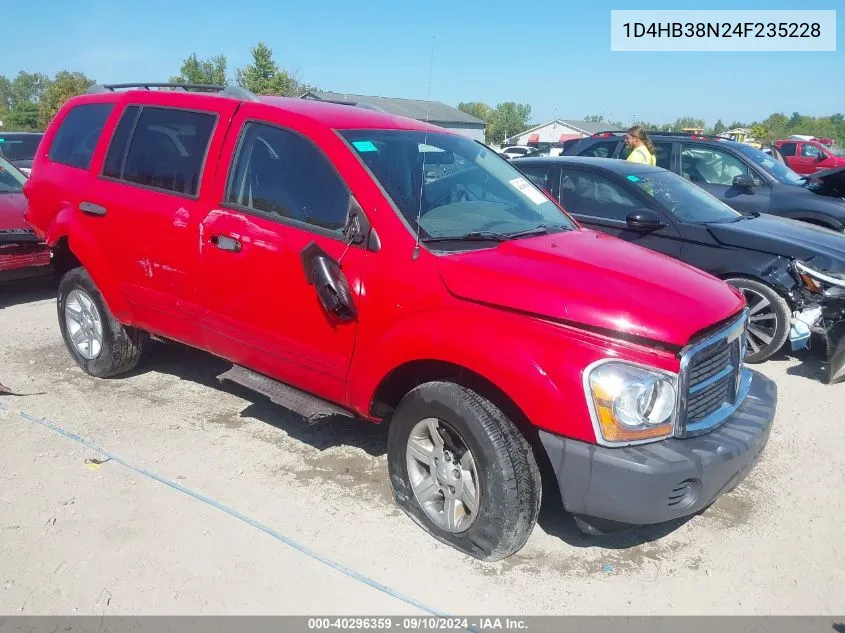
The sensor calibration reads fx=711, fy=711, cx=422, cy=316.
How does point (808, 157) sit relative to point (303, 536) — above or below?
above

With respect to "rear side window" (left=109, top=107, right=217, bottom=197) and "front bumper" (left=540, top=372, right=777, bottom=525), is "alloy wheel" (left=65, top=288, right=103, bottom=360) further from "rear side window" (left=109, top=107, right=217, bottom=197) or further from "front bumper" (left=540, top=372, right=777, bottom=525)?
"front bumper" (left=540, top=372, right=777, bottom=525)

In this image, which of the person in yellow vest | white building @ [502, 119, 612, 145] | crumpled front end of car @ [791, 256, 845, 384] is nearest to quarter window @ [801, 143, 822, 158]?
the person in yellow vest

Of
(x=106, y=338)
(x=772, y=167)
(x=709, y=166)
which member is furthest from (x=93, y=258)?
(x=772, y=167)

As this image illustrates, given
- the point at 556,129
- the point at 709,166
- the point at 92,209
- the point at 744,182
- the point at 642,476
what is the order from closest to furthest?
1. the point at 642,476
2. the point at 92,209
3. the point at 744,182
4. the point at 709,166
5. the point at 556,129

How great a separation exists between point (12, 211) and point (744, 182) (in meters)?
8.11

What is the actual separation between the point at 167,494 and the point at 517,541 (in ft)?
6.00

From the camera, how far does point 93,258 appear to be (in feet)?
15.6

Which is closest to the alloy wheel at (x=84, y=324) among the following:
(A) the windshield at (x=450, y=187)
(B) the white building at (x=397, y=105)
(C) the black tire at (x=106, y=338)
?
(C) the black tire at (x=106, y=338)

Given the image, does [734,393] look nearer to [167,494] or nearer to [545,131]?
[167,494]

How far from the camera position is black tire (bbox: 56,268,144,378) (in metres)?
4.97

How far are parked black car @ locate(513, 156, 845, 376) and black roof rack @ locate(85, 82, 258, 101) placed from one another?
2.85 m

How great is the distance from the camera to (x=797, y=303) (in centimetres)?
571

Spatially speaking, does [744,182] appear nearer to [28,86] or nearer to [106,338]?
[106,338]
